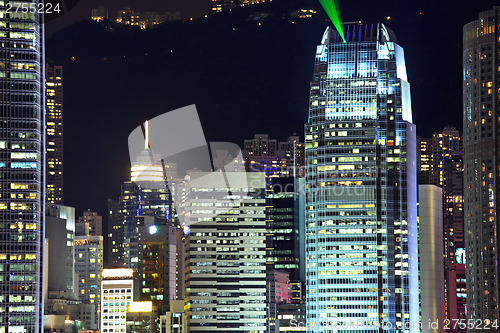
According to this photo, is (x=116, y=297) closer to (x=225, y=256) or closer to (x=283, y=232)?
(x=225, y=256)

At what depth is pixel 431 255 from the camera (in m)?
169

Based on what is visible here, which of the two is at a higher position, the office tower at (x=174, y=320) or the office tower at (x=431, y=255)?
the office tower at (x=431, y=255)

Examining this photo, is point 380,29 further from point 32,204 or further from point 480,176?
point 32,204

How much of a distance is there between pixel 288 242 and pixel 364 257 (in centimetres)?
4278

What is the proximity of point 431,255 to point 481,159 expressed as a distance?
68.5ft

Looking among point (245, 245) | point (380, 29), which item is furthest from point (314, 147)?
point (245, 245)

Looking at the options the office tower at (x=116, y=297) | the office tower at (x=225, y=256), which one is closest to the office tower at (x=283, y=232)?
the office tower at (x=225, y=256)

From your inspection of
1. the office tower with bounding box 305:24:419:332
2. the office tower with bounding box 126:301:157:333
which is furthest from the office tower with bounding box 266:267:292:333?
the office tower with bounding box 305:24:419:332

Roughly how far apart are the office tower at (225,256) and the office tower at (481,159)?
42302mm

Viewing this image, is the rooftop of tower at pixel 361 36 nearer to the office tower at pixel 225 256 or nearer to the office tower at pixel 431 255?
the office tower at pixel 431 255

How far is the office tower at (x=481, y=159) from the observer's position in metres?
148

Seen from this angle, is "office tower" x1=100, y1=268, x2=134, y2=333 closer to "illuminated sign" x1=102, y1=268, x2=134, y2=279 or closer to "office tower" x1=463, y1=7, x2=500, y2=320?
"illuminated sign" x1=102, y1=268, x2=134, y2=279

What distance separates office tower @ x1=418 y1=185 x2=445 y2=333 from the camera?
16225cm

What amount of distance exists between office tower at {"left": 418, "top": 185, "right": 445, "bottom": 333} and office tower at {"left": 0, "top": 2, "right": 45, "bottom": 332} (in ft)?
217
